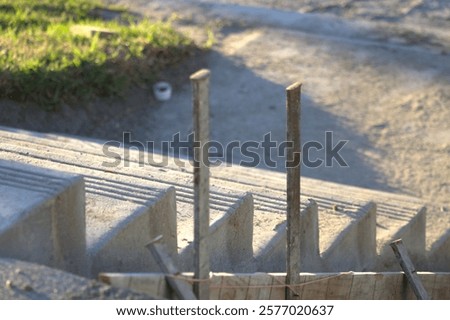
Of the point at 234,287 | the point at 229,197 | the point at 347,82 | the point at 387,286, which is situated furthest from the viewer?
the point at 347,82

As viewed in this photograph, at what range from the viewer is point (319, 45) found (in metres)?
9.84

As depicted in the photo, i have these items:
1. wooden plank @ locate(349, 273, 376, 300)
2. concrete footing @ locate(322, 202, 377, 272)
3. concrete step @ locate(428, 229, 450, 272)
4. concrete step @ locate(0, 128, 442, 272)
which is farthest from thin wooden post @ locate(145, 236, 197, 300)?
concrete step @ locate(428, 229, 450, 272)

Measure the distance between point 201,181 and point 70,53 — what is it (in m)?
5.22

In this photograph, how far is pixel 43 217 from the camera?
378cm

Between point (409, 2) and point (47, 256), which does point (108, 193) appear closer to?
point (47, 256)

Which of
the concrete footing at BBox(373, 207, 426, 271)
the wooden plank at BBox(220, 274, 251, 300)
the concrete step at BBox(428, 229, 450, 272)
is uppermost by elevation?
the wooden plank at BBox(220, 274, 251, 300)

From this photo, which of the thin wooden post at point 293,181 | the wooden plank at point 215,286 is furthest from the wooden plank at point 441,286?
the wooden plank at point 215,286

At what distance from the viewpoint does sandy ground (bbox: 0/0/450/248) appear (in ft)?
26.1

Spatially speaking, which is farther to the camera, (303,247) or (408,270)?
(303,247)

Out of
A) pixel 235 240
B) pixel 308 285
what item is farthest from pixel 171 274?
pixel 235 240

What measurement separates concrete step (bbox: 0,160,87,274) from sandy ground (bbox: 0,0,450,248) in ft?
11.7

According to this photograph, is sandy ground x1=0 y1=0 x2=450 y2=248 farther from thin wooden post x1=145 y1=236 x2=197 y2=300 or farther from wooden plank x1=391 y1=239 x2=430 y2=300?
thin wooden post x1=145 y1=236 x2=197 y2=300

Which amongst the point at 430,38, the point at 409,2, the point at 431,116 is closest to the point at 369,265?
the point at 431,116

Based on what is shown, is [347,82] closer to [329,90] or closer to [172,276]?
[329,90]
